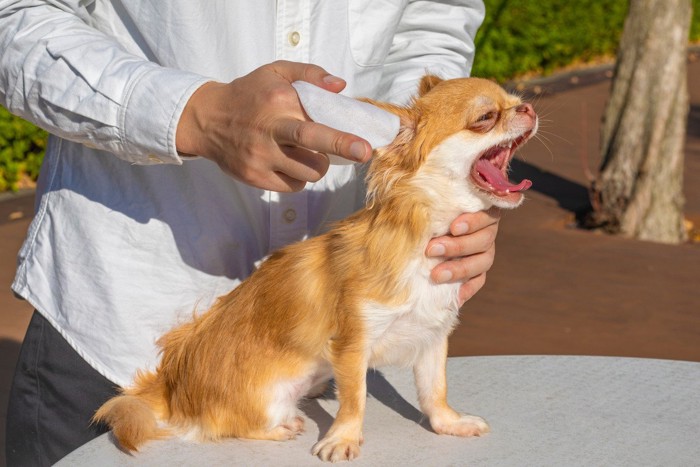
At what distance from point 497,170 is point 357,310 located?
46cm

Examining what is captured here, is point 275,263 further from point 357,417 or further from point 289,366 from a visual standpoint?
point 357,417

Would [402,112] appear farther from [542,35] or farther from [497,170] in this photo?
[542,35]

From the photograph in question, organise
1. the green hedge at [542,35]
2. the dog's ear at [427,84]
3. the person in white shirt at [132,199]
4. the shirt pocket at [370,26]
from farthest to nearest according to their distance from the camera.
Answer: the green hedge at [542,35] < the shirt pocket at [370,26] < the dog's ear at [427,84] < the person in white shirt at [132,199]

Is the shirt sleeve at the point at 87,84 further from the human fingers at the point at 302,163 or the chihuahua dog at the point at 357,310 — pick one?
the chihuahua dog at the point at 357,310

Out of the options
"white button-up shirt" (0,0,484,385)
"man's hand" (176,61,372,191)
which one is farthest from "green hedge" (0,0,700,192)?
"man's hand" (176,61,372,191)

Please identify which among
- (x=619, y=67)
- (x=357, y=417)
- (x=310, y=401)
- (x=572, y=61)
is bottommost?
(x=572, y=61)

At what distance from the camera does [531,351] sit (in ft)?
20.7

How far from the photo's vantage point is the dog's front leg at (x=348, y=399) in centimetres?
227

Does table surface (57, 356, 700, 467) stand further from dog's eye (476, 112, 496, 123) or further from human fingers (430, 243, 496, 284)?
dog's eye (476, 112, 496, 123)

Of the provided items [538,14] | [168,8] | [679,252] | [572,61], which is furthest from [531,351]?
[572,61]

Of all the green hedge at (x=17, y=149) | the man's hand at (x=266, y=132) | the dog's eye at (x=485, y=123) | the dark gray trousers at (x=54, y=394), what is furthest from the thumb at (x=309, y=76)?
the green hedge at (x=17, y=149)

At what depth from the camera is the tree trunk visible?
842 cm

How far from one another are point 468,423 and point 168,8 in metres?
1.22

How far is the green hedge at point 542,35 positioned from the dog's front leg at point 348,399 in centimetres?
1159
